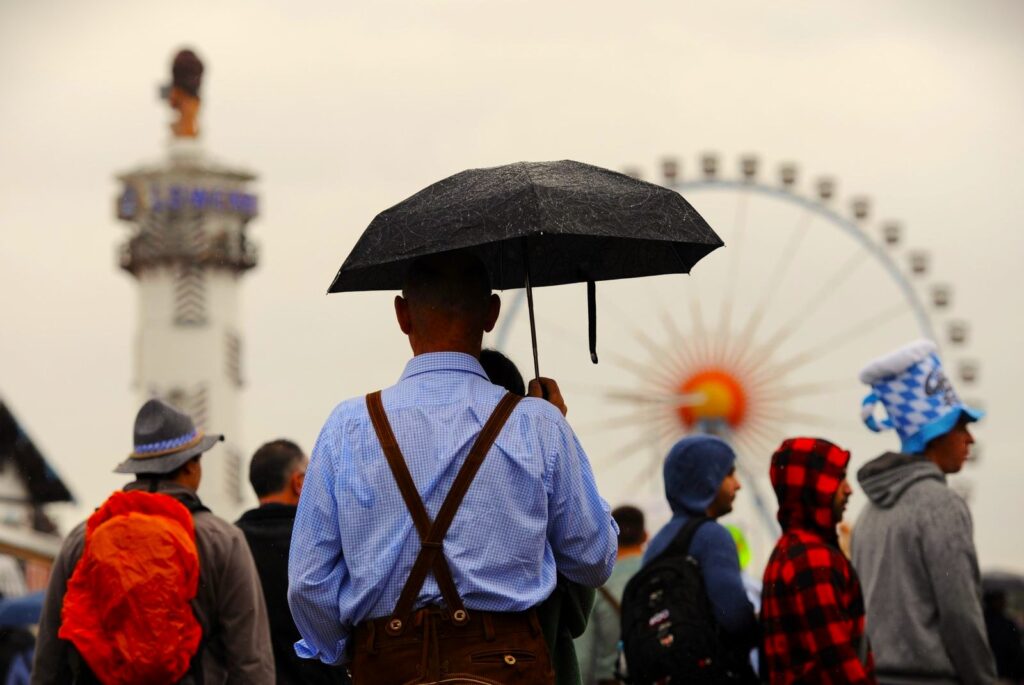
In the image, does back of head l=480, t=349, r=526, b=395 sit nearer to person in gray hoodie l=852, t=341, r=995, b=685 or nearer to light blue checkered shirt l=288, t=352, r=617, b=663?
light blue checkered shirt l=288, t=352, r=617, b=663

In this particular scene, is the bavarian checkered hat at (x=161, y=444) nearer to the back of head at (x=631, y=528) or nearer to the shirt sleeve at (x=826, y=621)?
the shirt sleeve at (x=826, y=621)

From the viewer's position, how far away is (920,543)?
21.1ft

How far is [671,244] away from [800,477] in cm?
128

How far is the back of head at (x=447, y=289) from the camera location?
4289mm

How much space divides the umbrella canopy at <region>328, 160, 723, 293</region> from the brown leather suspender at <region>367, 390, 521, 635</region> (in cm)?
46

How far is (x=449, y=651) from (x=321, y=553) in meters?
0.35

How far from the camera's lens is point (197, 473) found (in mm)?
6344

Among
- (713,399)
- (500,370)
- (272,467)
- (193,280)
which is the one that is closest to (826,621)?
(500,370)

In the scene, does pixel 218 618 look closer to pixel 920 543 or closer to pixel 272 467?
pixel 272 467

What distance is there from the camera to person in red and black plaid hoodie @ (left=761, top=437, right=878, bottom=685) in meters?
5.70

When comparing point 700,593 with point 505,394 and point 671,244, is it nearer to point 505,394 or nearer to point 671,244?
point 671,244

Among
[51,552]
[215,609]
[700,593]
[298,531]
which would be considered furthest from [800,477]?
[51,552]

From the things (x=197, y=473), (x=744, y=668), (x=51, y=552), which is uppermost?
(x=197, y=473)

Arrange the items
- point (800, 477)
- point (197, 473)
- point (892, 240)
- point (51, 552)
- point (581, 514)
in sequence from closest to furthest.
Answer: point (581, 514), point (800, 477), point (197, 473), point (51, 552), point (892, 240)
